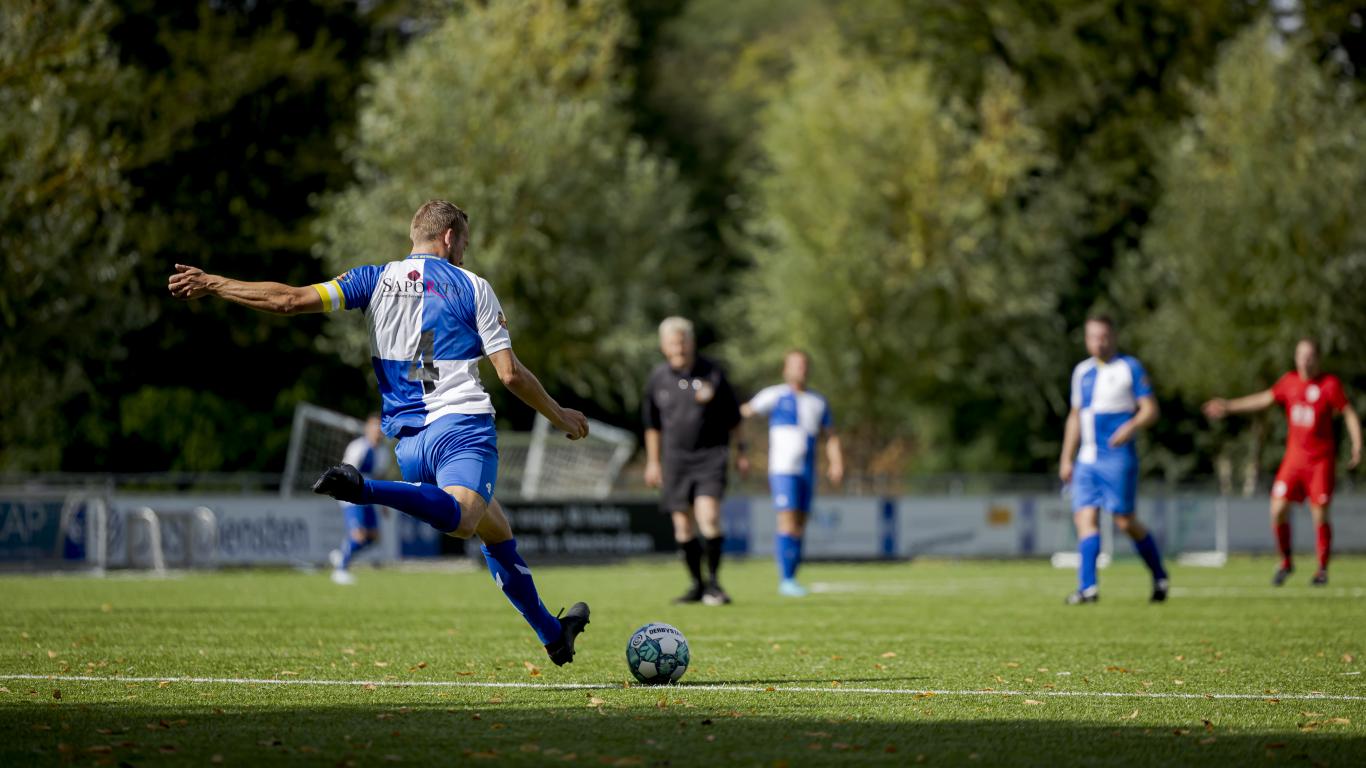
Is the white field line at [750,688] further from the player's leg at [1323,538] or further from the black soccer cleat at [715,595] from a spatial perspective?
the player's leg at [1323,538]

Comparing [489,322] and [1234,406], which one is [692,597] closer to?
[1234,406]

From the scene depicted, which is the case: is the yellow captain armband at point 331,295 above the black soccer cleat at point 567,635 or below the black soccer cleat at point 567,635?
above

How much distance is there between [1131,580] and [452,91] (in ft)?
67.1

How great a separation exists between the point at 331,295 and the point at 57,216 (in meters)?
24.4

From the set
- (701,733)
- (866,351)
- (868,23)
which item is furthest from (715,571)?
(868,23)

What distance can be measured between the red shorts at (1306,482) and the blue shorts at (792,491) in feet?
17.8

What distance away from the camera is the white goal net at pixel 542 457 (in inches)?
1120

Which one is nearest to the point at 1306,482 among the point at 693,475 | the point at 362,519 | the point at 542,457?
the point at 693,475

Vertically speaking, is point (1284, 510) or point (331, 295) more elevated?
point (331, 295)

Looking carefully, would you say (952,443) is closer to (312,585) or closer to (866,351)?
(866,351)

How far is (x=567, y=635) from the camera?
8.38 metres

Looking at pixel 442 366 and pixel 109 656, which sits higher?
pixel 442 366

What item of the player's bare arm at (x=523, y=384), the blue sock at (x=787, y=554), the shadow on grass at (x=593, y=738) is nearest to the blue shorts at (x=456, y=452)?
the player's bare arm at (x=523, y=384)

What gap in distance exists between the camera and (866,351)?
42.5 m
